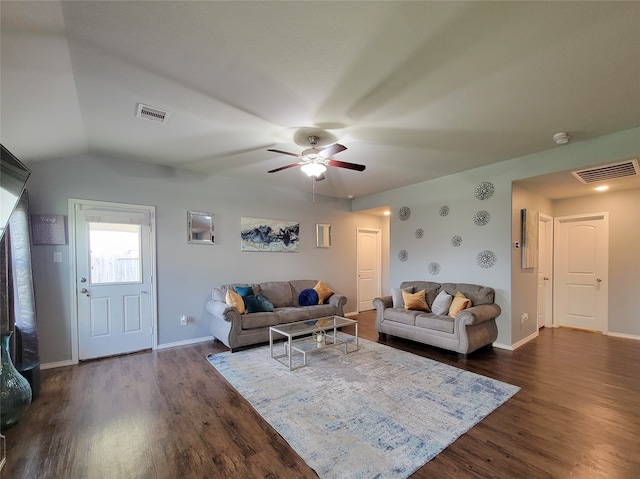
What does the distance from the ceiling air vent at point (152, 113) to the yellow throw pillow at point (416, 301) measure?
4022 millimetres

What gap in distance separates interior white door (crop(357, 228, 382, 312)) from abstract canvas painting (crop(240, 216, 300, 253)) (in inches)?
74.6

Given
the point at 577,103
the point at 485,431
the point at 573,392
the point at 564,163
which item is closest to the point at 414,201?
the point at 564,163

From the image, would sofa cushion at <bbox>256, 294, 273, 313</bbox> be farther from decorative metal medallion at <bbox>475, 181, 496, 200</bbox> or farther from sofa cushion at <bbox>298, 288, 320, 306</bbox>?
decorative metal medallion at <bbox>475, 181, 496, 200</bbox>

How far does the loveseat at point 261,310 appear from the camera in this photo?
13.0 feet

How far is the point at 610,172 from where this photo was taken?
3.55 metres

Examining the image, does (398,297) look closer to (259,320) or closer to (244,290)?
(259,320)

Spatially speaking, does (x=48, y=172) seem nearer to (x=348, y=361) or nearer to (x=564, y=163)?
(x=348, y=361)

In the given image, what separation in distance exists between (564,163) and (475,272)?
1.80 m

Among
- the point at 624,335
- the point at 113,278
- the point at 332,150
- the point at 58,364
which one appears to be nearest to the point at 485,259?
the point at 624,335

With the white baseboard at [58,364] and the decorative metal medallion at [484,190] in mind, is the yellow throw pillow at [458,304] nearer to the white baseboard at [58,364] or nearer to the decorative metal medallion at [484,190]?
the decorative metal medallion at [484,190]

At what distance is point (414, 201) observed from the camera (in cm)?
527

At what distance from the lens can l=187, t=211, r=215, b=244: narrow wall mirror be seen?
446 centimetres

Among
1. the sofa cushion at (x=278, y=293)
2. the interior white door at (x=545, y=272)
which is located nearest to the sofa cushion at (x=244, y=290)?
the sofa cushion at (x=278, y=293)

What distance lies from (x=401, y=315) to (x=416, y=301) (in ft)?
1.17
